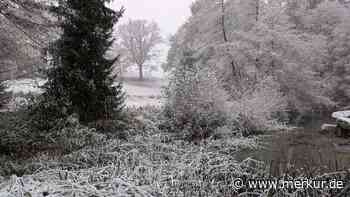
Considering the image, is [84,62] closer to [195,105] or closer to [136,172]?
[195,105]

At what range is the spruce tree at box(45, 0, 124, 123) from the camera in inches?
227

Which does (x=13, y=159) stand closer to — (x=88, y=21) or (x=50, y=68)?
(x=50, y=68)

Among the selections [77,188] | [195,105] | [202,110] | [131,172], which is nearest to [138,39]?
[195,105]

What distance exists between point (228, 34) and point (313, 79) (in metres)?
4.20

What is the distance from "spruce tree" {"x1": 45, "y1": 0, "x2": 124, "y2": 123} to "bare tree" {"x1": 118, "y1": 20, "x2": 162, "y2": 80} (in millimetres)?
13972

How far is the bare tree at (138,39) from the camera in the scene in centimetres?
2020

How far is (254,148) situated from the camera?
198 inches

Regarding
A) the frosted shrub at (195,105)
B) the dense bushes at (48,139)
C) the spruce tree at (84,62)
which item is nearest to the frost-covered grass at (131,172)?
the dense bushes at (48,139)

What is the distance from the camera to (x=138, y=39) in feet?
66.9

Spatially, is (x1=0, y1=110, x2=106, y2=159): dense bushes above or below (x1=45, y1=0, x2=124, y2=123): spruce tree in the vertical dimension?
below

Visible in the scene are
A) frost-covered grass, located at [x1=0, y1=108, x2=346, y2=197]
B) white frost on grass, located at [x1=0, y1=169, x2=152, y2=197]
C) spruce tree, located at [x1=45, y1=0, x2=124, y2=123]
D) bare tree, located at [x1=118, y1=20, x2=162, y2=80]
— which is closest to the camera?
white frost on grass, located at [x1=0, y1=169, x2=152, y2=197]

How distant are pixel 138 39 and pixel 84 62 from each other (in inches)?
583

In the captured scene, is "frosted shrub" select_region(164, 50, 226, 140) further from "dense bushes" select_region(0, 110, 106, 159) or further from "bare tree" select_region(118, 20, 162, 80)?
"bare tree" select_region(118, 20, 162, 80)

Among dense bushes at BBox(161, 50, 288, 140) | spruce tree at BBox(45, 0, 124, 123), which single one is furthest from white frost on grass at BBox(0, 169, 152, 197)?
dense bushes at BBox(161, 50, 288, 140)
